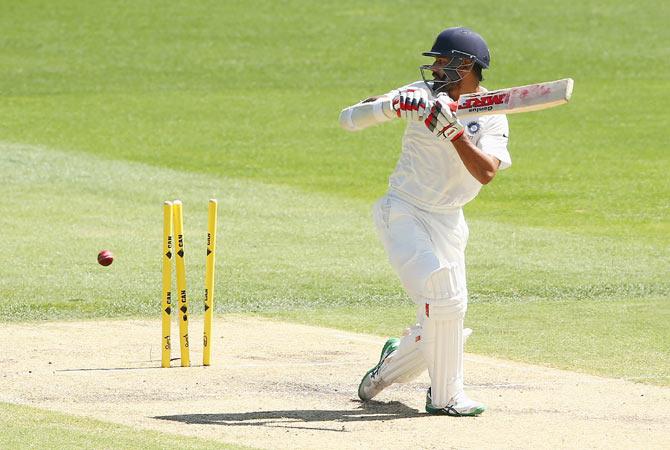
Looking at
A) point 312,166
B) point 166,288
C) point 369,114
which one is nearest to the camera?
point 369,114

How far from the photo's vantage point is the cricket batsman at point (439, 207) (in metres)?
7.14

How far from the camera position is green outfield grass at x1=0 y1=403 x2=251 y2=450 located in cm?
640

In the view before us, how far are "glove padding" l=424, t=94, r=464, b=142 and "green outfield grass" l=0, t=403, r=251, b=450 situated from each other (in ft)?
6.03

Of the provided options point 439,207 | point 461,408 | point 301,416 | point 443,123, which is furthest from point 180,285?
point 443,123

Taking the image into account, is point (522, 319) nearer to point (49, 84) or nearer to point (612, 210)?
point (612, 210)

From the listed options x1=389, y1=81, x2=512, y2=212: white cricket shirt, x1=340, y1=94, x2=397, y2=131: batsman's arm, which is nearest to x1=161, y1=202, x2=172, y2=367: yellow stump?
x1=340, y1=94, x2=397, y2=131: batsman's arm

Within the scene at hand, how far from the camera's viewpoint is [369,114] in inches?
279

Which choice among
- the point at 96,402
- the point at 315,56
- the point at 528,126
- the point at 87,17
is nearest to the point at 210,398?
the point at 96,402

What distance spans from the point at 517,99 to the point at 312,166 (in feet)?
40.4

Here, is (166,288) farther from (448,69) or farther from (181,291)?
(448,69)

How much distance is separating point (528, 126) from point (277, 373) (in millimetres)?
14695

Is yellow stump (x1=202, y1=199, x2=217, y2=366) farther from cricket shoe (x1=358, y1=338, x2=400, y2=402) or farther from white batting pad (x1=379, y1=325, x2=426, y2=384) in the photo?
white batting pad (x1=379, y1=325, x2=426, y2=384)

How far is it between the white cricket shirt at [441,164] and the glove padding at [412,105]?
336 millimetres

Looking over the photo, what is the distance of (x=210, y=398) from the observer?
770 centimetres
